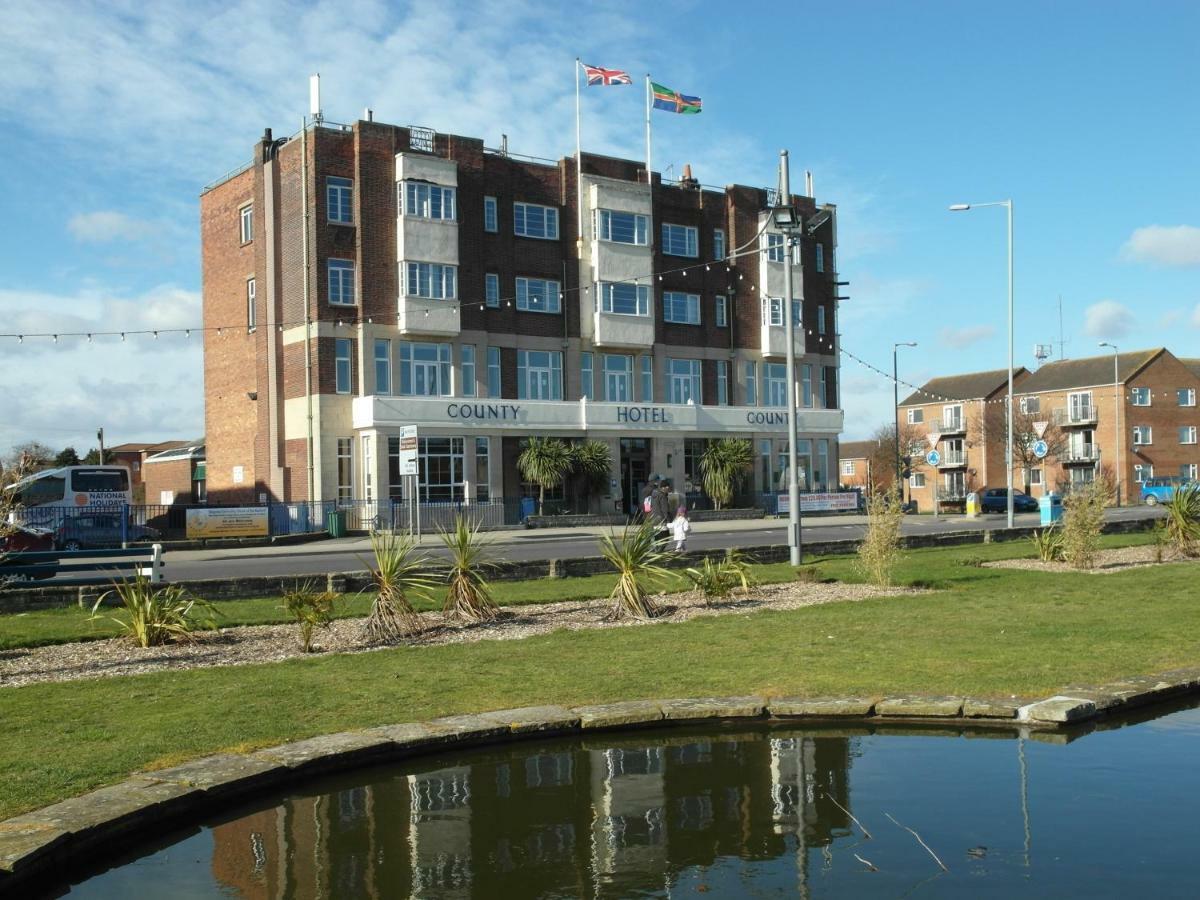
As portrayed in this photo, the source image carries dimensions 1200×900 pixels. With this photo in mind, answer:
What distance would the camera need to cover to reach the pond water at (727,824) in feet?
17.2

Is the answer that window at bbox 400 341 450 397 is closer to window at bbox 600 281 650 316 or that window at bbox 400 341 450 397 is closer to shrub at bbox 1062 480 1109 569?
window at bbox 600 281 650 316

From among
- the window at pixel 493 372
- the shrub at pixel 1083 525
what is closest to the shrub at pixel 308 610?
the shrub at pixel 1083 525

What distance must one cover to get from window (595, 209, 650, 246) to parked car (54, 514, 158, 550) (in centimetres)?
2291

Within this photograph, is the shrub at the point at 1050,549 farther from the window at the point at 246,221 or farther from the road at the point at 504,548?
the window at the point at 246,221

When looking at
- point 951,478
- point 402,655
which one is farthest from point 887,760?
point 951,478

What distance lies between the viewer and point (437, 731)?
7672mm

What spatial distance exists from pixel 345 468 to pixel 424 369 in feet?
16.5

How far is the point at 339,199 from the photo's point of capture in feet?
136

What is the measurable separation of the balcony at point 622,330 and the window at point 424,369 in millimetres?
7015

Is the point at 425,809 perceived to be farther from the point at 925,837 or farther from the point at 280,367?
the point at 280,367

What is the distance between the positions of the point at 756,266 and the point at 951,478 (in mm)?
43919

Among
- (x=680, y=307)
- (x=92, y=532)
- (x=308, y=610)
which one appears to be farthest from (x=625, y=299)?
(x=308, y=610)

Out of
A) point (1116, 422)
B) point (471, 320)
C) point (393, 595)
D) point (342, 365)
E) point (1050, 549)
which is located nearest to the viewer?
point (393, 595)

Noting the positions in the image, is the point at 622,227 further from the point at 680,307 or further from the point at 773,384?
the point at 773,384
